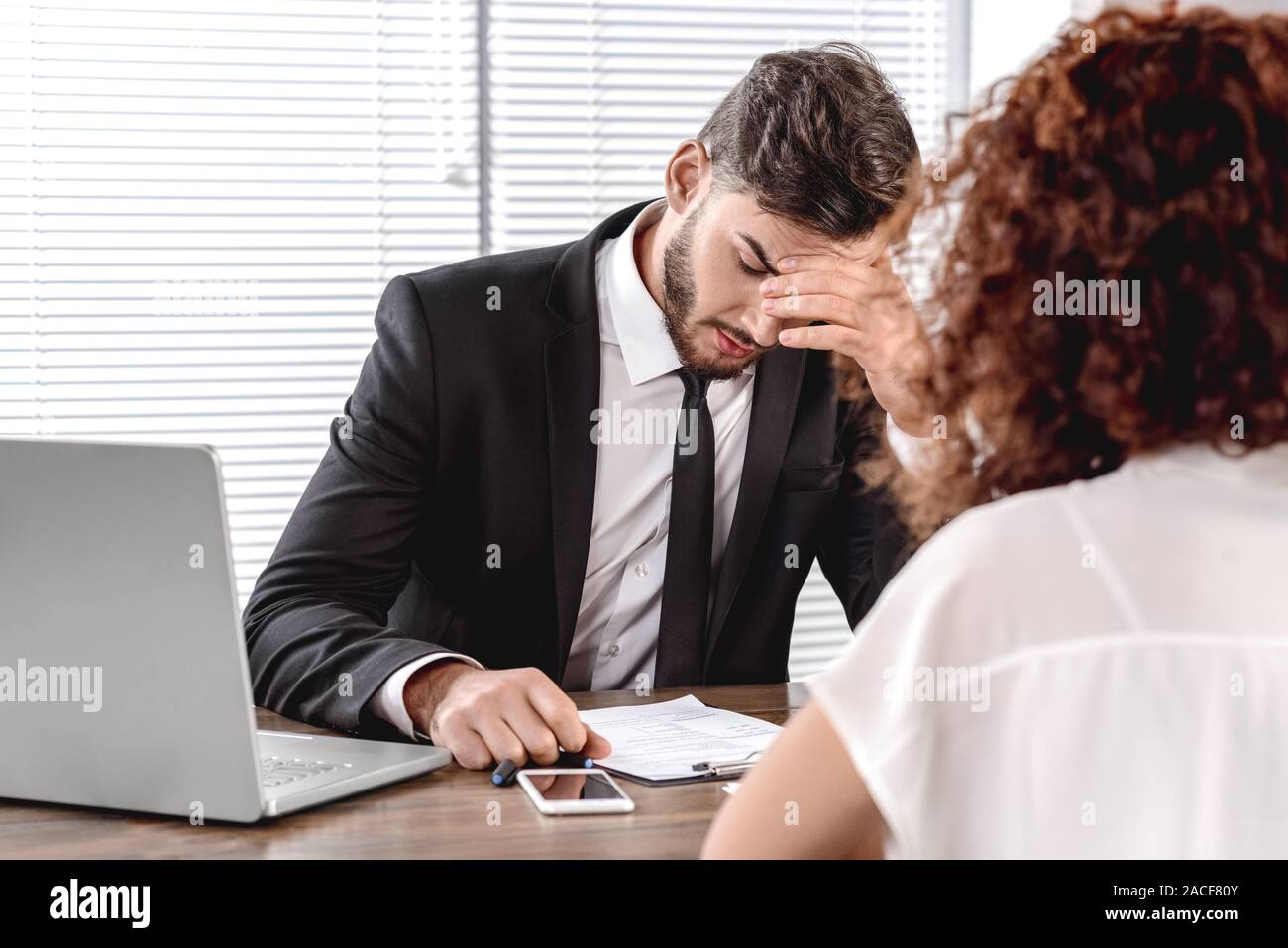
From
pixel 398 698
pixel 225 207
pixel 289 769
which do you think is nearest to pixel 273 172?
pixel 225 207

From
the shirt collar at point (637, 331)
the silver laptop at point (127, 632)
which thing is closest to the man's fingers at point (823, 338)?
the shirt collar at point (637, 331)

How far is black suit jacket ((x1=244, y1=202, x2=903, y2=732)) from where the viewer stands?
5.37 feet

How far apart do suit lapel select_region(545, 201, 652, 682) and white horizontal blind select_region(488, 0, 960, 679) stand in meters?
1.13

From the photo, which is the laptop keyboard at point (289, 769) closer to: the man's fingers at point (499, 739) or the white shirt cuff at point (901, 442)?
the man's fingers at point (499, 739)

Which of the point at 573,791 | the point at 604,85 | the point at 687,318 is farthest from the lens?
the point at 604,85

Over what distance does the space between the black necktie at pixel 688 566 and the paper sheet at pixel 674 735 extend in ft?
0.94

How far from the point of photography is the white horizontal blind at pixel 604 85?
2.82m

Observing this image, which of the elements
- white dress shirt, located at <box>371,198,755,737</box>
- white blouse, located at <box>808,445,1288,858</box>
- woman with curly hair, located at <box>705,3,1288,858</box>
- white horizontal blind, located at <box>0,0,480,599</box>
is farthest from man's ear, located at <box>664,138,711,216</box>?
white blouse, located at <box>808,445,1288,858</box>

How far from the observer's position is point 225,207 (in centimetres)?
270

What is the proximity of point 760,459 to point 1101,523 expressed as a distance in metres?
1.15

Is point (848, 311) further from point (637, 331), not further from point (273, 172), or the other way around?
point (273, 172)

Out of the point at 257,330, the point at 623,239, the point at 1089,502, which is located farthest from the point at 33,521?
the point at 257,330
